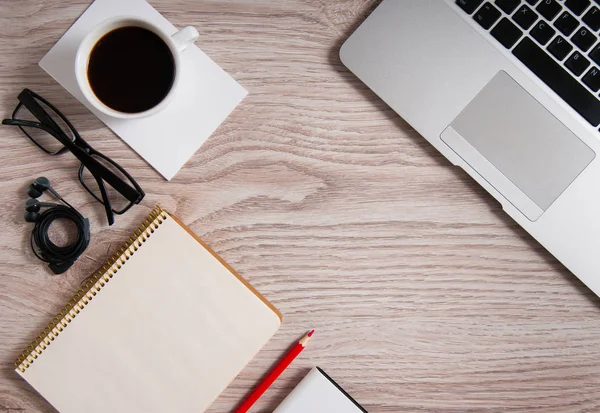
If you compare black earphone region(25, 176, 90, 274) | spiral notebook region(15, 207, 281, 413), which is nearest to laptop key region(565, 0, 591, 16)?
spiral notebook region(15, 207, 281, 413)

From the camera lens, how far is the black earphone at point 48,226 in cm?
68

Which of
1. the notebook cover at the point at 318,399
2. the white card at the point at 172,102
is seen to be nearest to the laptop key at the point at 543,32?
the white card at the point at 172,102

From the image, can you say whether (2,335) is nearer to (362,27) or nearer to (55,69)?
(55,69)

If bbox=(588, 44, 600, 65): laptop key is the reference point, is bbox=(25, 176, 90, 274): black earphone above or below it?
below

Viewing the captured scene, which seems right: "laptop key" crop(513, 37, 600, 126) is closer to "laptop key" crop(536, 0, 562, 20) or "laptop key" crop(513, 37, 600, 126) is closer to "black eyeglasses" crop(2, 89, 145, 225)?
"laptop key" crop(536, 0, 562, 20)

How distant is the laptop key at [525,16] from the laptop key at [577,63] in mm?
60

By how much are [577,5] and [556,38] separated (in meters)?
0.04

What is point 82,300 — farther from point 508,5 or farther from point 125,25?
point 508,5

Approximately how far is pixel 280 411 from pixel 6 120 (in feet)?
1.52

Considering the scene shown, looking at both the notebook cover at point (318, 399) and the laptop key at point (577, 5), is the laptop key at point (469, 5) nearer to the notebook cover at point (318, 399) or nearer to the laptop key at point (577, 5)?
the laptop key at point (577, 5)

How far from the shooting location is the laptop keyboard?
0.66 metres

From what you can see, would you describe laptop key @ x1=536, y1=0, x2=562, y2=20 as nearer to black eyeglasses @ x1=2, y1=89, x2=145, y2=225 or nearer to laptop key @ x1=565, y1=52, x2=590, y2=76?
laptop key @ x1=565, y1=52, x2=590, y2=76

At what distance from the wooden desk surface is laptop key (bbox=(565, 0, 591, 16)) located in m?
0.22

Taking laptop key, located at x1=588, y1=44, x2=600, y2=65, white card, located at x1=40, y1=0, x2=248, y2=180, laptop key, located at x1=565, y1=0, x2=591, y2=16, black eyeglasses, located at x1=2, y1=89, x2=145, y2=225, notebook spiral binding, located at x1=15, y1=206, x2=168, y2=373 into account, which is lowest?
notebook spiral binding, located at x1=15, y1=206, x2=168, y2=373
